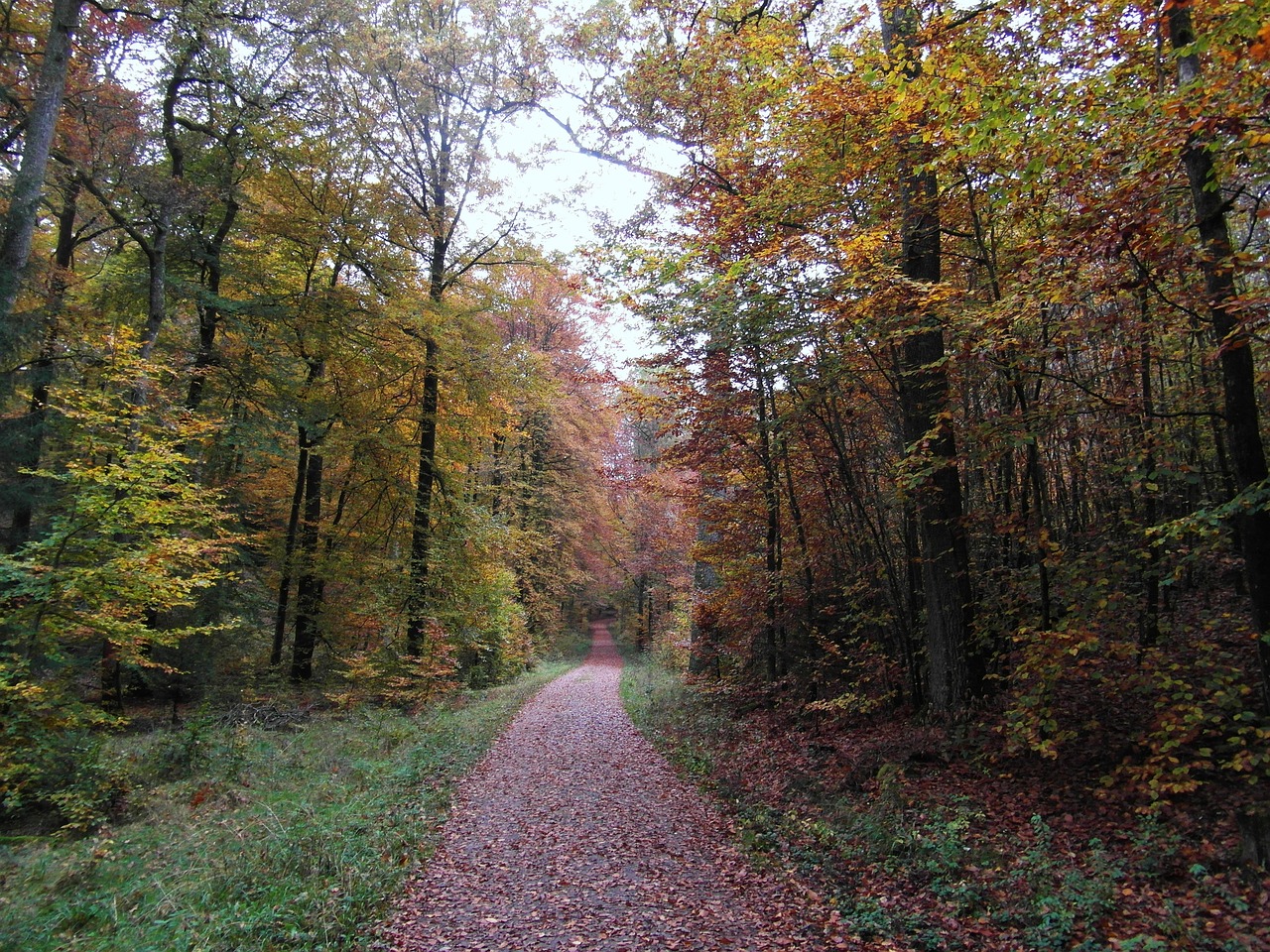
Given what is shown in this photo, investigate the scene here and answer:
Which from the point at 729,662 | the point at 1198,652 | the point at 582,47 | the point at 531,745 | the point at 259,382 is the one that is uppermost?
the point at 582,47

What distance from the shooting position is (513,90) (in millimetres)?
12523

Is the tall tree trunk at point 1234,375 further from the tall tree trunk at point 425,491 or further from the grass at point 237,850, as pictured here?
the tall tree trunk at point 425,491

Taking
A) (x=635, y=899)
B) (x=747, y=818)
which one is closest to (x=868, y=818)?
(x=747, y=818)

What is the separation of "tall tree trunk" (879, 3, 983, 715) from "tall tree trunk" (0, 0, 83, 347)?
33.4 feet

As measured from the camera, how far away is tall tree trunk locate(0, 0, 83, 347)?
770 centimetres

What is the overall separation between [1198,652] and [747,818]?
15.0 ft

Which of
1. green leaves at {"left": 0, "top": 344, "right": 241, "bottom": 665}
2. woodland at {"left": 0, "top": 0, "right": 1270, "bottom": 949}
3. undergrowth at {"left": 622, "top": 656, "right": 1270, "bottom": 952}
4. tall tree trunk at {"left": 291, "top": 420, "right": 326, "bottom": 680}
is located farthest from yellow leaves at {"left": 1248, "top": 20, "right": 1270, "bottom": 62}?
tall tree trunk at {"left": 291, "top": 420, "right": 326, "bottom": 680}

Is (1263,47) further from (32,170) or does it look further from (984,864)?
(32,170)

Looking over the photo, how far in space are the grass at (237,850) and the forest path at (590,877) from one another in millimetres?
440

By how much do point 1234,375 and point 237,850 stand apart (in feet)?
29.5

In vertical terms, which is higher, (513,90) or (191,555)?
(513,90)

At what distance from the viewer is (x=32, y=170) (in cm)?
787

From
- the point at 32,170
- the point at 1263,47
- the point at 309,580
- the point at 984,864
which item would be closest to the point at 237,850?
the point at 984,864

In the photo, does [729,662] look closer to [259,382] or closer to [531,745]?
[531,745]
